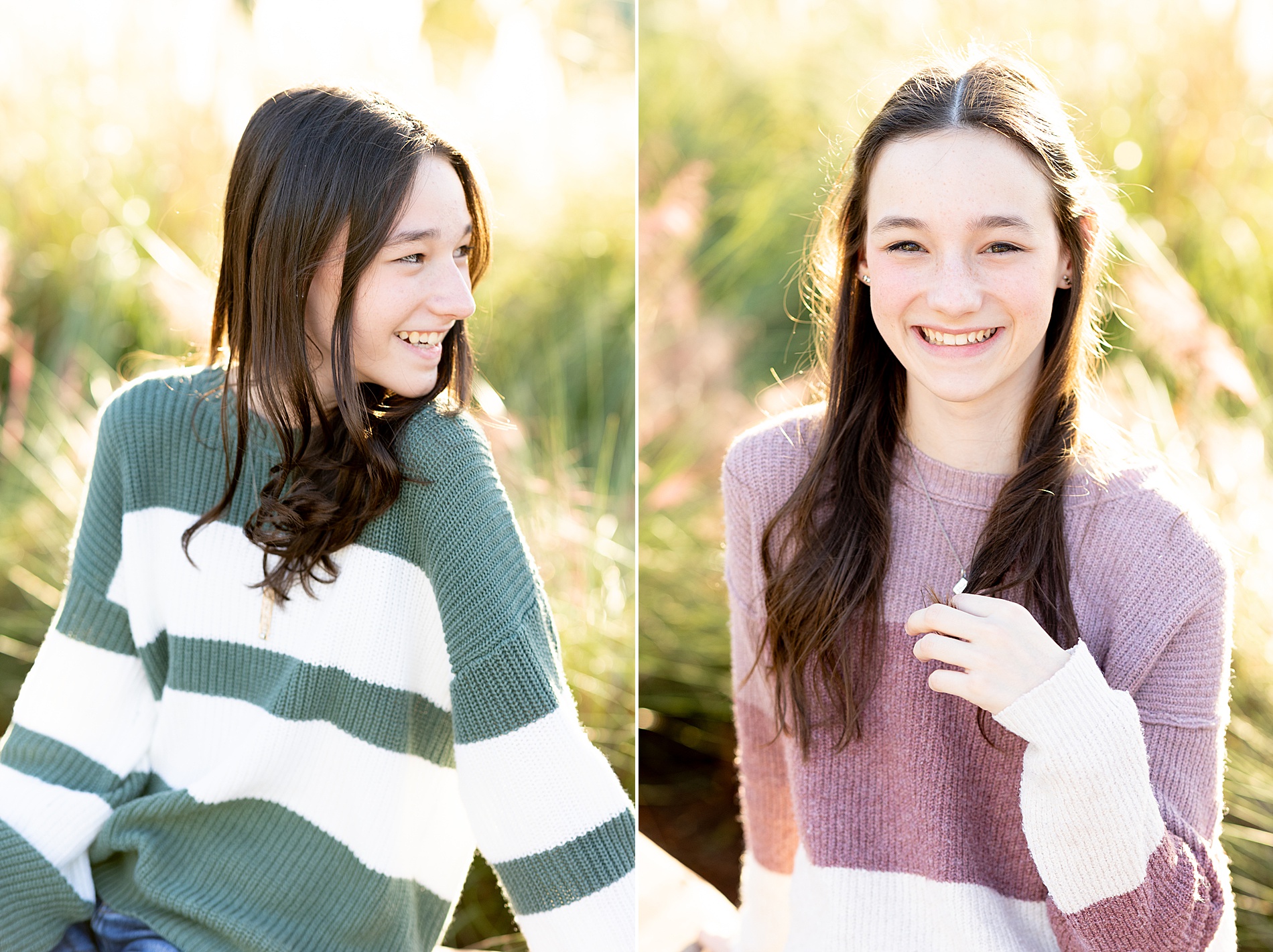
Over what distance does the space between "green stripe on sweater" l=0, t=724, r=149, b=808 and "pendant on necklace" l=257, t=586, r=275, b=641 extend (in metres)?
0.30

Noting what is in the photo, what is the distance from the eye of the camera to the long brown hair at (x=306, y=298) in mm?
1411

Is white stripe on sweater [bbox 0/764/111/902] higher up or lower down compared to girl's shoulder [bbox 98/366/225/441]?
lower down

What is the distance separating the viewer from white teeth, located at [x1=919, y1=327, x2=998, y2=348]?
1398 millimetres

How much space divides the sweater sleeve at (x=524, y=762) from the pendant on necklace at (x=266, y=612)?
0.24m

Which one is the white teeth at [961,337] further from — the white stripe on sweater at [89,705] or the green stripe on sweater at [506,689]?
the white stripe on sweater at [89,705]

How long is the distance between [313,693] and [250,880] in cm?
25

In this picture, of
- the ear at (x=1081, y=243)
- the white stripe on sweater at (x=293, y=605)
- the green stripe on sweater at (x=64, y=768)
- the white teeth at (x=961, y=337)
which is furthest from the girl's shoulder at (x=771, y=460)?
the green stripe on sweater at (x=64, y=768)

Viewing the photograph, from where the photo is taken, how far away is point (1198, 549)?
1.39 metres

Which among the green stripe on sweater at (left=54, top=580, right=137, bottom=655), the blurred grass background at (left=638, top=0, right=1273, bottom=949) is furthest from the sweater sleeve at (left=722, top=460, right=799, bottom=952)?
the green stripe on sweater at (left=54, top=580, right=137, bottom=655)

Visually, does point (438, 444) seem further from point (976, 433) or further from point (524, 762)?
point (976, 433)

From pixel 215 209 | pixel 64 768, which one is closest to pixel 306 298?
pixel 64 768

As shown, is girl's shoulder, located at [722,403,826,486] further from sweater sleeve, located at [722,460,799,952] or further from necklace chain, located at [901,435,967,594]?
necklace chain, located at [901,435,967,594]

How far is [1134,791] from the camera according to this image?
4.09 feet

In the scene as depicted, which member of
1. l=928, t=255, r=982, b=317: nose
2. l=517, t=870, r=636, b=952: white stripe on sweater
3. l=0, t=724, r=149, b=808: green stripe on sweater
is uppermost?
l=928, t=255, r=982, b=317: nose
